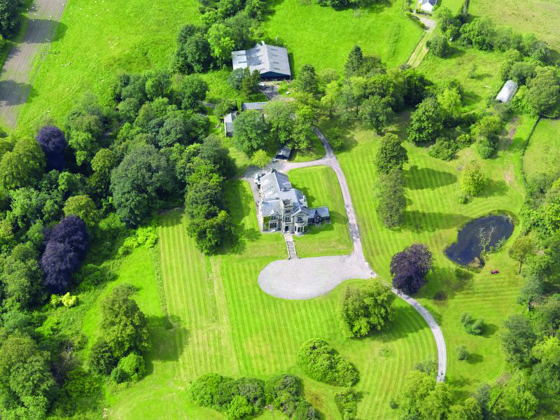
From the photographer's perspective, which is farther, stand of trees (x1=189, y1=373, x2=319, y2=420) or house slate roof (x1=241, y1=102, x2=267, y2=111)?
house slate roof (x1=241, y1=102, x2=267, y2=111)

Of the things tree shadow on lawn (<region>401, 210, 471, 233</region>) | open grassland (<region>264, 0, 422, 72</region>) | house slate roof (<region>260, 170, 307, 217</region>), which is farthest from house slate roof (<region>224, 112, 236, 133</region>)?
tree shadow on lawn (<region>401, 210, 471, 233</region>)

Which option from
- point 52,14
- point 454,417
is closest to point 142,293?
point 454,417

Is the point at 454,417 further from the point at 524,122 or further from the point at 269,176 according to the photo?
the point at 524,122

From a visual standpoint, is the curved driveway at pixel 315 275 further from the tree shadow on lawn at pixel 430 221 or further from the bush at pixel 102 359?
the bush at pixel 102 359

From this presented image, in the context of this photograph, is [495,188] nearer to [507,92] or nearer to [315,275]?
[507,92]

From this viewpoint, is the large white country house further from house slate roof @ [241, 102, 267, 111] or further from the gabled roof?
house slate roof @ [241, 102, 267, 111]

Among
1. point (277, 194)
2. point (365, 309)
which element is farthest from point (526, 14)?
point (365, 309)

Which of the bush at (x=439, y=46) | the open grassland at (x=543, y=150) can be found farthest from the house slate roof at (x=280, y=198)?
the bush at (x=439, y=46)
